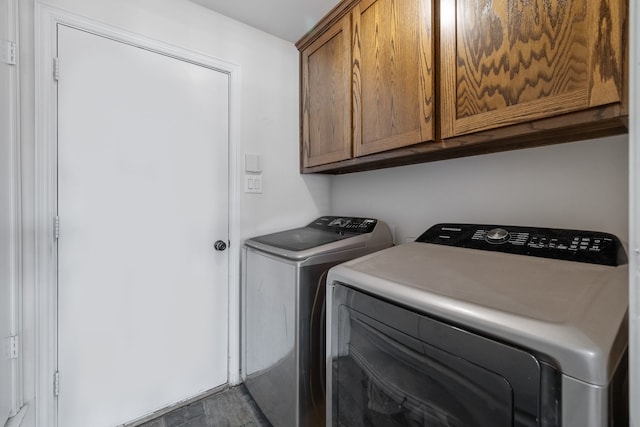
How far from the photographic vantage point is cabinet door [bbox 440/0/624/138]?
2.38 ft

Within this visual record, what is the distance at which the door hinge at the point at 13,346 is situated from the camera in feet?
3.58

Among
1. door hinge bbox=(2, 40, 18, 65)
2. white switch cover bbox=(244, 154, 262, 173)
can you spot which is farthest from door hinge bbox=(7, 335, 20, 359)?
white switch cover bbox=(244, 154, 262, 173)

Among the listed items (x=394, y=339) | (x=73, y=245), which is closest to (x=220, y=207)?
(x=73, y=245)

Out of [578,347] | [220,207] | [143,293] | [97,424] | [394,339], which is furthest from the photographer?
[220,207]

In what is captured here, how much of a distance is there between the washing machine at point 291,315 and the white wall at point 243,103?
14.1 inches

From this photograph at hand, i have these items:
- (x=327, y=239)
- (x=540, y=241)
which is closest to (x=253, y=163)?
(x=327, y=239)

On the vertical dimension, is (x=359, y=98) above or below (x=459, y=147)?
above

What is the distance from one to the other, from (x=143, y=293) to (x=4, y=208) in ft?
2.14

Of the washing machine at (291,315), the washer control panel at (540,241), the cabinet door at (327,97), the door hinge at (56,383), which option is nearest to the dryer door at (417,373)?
the washing machine at (291,315)

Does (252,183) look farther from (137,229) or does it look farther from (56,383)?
(56,383)

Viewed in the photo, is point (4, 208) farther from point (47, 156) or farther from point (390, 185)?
point (390, 185)

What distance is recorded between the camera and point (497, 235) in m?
1.07

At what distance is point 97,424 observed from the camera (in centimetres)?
132

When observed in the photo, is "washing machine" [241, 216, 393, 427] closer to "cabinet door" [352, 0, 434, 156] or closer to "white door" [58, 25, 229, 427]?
"white door" [58, 25, 229, 427]
